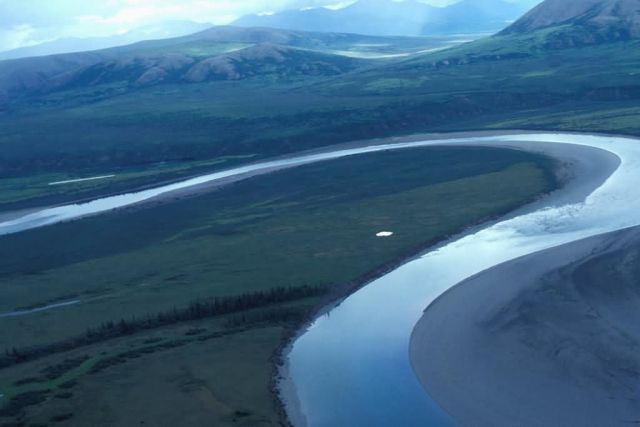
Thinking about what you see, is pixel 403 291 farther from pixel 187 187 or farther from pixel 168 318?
pixel 187 187

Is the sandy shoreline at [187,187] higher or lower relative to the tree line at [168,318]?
lower

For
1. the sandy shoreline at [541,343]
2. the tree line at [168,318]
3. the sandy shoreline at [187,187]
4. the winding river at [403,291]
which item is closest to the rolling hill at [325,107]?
the sandy shoreline at [187,187]

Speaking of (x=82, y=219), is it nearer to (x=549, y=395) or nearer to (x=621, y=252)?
(x=621, y=252)

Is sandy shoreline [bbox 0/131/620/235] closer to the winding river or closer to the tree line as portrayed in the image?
the winding river

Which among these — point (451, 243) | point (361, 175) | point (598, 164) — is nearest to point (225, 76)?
point (361, 175)

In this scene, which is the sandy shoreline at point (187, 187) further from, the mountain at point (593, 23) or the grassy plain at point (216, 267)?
the mountain at point (593, 23)

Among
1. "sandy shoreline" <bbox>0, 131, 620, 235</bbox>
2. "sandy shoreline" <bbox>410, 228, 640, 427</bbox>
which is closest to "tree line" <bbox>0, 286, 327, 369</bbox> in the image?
"sandy shoreline" <bbox>410, 228, 640, 427</bbox>

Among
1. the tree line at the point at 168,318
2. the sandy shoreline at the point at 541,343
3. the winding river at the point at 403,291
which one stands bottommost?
the winding river at the point at 403,291
